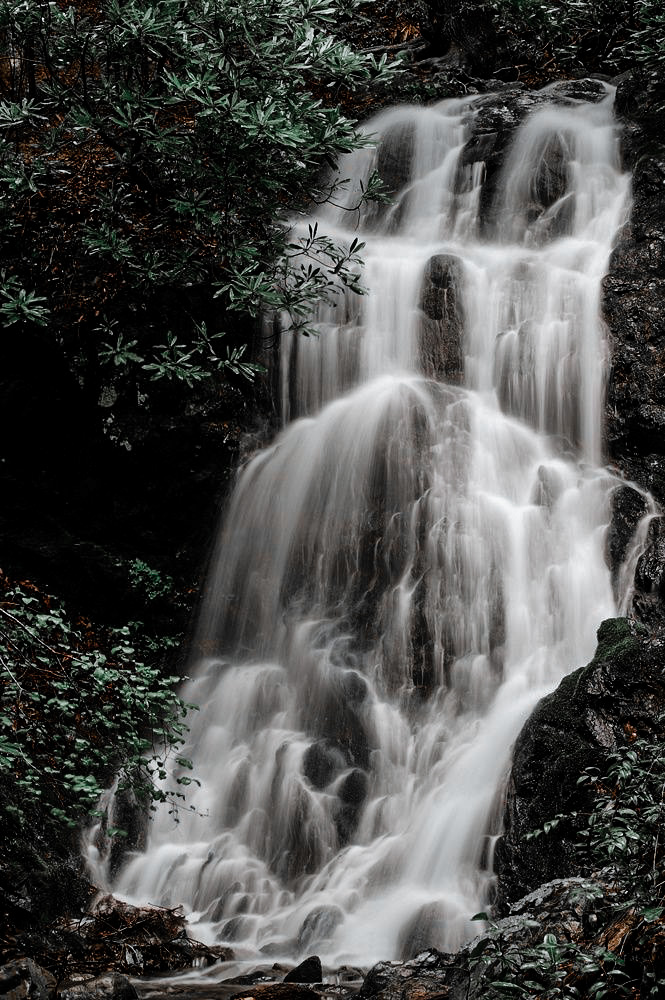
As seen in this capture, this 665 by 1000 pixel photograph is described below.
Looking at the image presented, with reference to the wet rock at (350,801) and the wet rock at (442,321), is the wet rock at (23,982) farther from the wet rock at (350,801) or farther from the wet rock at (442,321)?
the wet rock at (442,321)

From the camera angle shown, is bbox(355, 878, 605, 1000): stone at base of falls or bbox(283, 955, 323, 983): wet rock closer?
bbox(355, 878, 605, 1000): stone at base of falls

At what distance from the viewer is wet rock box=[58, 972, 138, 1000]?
538 cm

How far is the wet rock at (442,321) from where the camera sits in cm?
1151

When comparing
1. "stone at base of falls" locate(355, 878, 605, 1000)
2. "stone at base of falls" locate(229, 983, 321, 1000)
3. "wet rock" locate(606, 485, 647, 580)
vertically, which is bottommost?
"stone at base of falls" locate(229, 983, 321, 1000)

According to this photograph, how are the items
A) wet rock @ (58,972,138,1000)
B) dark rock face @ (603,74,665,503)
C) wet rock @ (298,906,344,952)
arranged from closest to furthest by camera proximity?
wet rock @ (58,972,138,1000)
wet rock @ (298,906,344,952)
dark rock face @ (603,74,665,503)

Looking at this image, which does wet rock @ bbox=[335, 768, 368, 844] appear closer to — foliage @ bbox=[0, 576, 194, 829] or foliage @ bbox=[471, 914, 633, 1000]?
foliage @ bbox=[0, 576, 194, 829]

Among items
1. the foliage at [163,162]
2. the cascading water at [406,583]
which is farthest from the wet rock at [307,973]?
the foliage at [163,162]

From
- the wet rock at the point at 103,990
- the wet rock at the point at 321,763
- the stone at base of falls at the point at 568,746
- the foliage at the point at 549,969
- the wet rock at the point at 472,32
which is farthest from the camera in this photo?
the wet rock at the point at 472,32

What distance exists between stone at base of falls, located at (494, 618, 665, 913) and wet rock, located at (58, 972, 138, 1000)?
2.49 m

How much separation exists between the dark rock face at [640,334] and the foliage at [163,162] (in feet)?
11.0

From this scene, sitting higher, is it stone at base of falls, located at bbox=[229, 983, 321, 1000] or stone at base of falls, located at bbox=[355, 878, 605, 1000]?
stone at base of falls, located at bbox=[355, 878, 605, 1000]

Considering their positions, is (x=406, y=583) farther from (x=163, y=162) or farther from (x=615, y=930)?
(x=615, y=930)

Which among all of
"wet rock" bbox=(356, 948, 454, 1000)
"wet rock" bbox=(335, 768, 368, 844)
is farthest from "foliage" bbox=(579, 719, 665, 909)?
"wet rock" bbox=(335, 768, 368, 844)

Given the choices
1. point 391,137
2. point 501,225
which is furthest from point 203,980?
point 391,137
